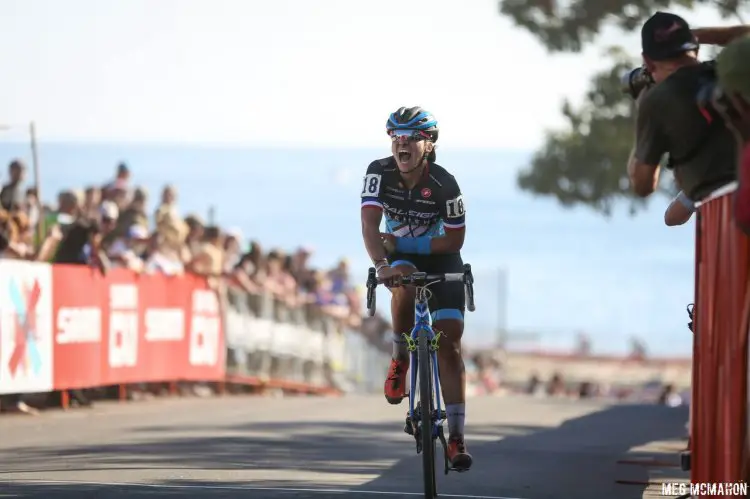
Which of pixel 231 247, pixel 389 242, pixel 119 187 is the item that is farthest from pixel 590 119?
pixel 389 242

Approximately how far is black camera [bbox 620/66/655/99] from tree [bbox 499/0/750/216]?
10.5 metres

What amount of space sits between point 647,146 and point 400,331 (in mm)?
2890

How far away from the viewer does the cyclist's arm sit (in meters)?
10.1

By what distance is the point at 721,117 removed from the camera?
774 cm

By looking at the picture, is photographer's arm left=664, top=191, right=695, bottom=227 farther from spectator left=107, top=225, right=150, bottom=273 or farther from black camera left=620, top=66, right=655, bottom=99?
spectator left=107, top=225, right=150, bottom=273

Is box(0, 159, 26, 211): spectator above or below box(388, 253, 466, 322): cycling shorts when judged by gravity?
above

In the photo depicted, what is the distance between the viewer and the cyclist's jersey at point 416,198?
10.3 meters

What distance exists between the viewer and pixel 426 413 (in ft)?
31.9

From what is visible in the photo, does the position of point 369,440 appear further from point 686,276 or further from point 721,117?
point 686,276

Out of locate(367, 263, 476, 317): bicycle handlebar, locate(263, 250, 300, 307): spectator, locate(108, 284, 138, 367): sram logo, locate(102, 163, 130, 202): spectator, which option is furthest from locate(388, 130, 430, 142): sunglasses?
locate(263, 250, 300, 307): spectator

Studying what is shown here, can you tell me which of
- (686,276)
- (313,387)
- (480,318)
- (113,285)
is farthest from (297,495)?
(686,276)

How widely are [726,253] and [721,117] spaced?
70 centimetres

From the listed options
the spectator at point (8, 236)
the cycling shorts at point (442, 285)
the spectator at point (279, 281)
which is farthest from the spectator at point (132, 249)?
the cycling shorts at point (442, 285)

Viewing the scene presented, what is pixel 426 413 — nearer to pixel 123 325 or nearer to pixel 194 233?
pixel 123 325
